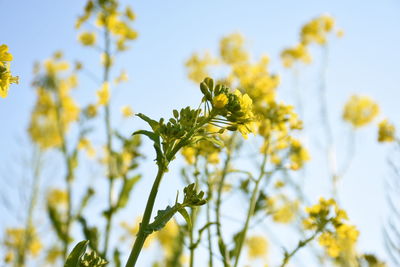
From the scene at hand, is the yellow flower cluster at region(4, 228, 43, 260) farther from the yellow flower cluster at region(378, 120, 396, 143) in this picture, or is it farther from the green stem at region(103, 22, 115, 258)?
the yellow flower cluster at region(378, 120, 396, 143)

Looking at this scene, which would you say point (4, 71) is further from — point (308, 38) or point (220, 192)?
point (308, 38)

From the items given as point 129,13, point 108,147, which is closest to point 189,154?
point 108,147

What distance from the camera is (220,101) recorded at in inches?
48.2

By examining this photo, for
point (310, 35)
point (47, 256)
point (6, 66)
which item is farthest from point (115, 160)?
point (310, 35)

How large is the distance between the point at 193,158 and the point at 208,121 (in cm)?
93

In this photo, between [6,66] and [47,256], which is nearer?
[6,66]

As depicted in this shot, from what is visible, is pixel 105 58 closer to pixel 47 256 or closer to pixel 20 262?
pixel 20 262

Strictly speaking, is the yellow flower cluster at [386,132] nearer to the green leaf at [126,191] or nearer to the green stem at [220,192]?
the green stem at [220,192]

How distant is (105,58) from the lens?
408cm

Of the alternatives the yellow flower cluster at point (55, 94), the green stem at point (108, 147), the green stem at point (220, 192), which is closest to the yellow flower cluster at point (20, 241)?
the yellow flower cluster at point (55, 94)

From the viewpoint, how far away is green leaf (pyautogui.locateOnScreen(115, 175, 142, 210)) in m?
2.91

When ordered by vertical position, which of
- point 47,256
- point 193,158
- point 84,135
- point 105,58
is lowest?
point 193,158

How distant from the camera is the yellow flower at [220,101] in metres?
1.22

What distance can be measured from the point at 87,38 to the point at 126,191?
78.2 inches
